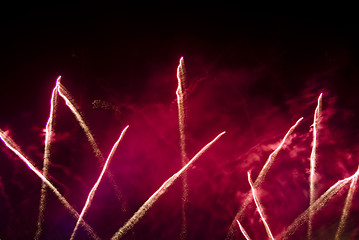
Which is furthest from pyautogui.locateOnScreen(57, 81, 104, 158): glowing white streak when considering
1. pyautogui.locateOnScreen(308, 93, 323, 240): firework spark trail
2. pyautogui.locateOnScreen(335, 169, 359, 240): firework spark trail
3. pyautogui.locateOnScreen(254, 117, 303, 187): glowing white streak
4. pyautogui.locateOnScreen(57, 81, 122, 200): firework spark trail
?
pyautogui.locateOnScreen(335, 169, 359, 240): firework spark trail

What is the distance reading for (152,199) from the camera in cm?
291

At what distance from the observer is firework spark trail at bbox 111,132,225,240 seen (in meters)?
2.85

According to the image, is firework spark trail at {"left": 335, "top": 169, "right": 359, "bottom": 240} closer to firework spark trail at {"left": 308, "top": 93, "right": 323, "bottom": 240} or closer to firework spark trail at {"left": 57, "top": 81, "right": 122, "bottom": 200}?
firework spark trail at {"left": 308, "top": 93, "right": 323, "bottom": 240}

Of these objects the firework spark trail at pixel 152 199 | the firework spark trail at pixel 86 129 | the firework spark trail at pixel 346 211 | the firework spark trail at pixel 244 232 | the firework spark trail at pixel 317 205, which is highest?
the firework spark trail at pixel 86 129

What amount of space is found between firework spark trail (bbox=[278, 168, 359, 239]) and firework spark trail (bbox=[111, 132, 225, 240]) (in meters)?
1.36

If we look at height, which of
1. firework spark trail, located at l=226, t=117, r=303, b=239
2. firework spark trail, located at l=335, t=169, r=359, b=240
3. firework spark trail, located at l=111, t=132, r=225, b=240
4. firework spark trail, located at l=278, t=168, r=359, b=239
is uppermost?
firework spark trail, located at l=111, t=132, r=225, b=240

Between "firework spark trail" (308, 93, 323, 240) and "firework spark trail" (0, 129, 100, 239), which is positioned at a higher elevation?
"firework spark trail" (0, 129, 100, 239)

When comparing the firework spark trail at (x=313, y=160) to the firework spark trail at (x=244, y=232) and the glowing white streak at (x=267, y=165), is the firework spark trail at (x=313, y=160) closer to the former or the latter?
the glowing white streak at (x=267, y=165)

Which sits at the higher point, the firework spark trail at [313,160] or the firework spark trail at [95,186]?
the firework spark trail at [95,186]

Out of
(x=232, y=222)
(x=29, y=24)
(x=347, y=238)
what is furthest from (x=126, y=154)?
(x=347, y=238)

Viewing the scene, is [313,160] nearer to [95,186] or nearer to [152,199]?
[152,199]

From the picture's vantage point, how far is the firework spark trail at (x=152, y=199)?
2.85 meters

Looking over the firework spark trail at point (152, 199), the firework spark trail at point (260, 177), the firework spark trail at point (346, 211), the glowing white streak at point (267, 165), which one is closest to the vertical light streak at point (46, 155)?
the firework spark trail at point (152, 199)

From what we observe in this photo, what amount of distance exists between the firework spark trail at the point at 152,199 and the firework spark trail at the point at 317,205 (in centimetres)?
136
